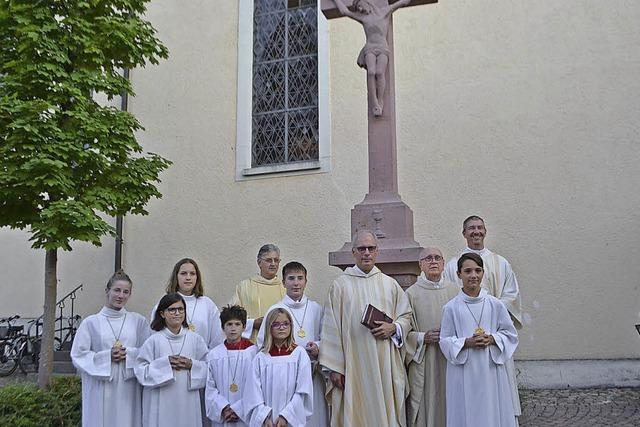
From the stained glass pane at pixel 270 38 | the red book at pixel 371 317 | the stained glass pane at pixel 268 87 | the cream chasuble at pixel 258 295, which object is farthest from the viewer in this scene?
the stained glass pane at pixel 270 38

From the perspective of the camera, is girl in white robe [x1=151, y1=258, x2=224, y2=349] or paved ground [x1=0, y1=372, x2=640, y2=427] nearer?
girl in white robe [x1=151, y1=258, x2=224, y2=349]

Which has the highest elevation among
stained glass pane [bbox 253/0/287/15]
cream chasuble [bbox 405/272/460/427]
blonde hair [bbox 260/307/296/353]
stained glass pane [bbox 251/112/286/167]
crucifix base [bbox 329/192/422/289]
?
stained glass pane [bbox 253/0/287/15]

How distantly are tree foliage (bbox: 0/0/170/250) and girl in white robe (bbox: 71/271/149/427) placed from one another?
6.70ft

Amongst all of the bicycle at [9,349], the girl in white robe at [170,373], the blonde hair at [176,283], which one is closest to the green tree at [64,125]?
the blonde hair at [176,283]

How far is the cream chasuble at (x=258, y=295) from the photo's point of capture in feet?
20.3

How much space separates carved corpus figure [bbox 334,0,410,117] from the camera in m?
6.36

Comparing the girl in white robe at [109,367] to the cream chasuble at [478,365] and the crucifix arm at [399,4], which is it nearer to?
the cream chasuble at [478,365]

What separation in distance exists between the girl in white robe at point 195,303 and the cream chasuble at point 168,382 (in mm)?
434

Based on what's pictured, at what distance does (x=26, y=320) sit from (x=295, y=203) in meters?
5.55

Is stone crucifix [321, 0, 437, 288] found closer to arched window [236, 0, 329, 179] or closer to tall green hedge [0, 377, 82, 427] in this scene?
tall green hedge [0, 377, 82, 427]

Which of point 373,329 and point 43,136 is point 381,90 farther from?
point 43,136

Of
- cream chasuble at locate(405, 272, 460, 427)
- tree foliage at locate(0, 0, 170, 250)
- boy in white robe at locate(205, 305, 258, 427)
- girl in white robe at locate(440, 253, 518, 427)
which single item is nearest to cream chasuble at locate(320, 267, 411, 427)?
cream chasuble at locate(405, 272, 460, 427)

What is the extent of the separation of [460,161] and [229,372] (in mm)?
5907

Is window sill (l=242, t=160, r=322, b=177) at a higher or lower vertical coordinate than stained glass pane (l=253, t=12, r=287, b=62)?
lower
